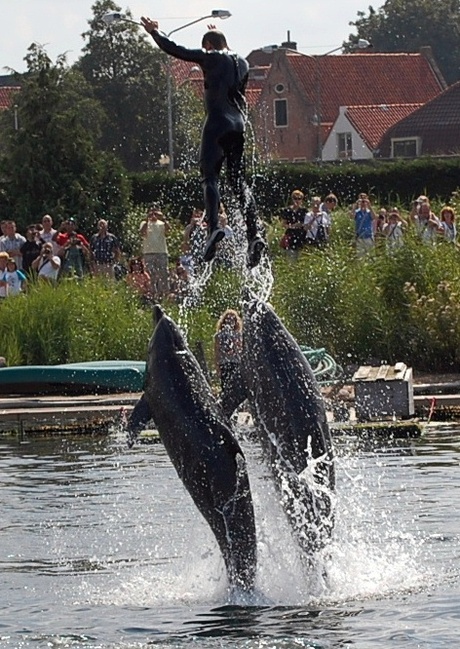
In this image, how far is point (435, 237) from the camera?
28.0m

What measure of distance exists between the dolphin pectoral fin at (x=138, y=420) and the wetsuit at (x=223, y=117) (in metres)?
1.99

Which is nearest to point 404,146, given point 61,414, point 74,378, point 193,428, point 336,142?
point 336,142

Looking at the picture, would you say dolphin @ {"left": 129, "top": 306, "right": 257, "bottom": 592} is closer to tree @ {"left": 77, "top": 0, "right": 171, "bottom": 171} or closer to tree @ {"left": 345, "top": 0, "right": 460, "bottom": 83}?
tree @ {"left": 77, "top": 0, "right": 171, "bottom": 171}

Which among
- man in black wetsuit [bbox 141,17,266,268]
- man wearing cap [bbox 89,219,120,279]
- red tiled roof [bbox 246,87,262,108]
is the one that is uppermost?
red tiled roof [bbox 246,87,262,108]

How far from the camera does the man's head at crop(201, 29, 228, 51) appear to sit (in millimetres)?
13773

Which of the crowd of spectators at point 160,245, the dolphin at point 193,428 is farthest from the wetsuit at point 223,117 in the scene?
the crowd of spectators at point 160,245

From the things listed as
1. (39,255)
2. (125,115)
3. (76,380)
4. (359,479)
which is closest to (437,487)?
(359,479)

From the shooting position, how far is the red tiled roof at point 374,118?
97312mm

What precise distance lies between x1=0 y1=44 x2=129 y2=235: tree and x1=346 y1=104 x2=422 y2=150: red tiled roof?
2322 inches

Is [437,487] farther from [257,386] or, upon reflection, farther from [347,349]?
[347,349]

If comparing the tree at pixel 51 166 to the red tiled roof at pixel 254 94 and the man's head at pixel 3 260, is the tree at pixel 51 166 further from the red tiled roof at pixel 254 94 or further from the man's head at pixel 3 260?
the red tiled roof at pixel 254 94

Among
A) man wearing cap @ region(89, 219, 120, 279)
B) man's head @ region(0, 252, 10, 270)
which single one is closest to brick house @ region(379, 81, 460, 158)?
man wearing cap @ region(89, 219, 120, 279)

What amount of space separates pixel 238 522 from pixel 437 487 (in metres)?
5.17

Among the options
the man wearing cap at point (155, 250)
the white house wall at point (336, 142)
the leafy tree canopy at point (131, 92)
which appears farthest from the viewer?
the white house wall at point (336, 142)
